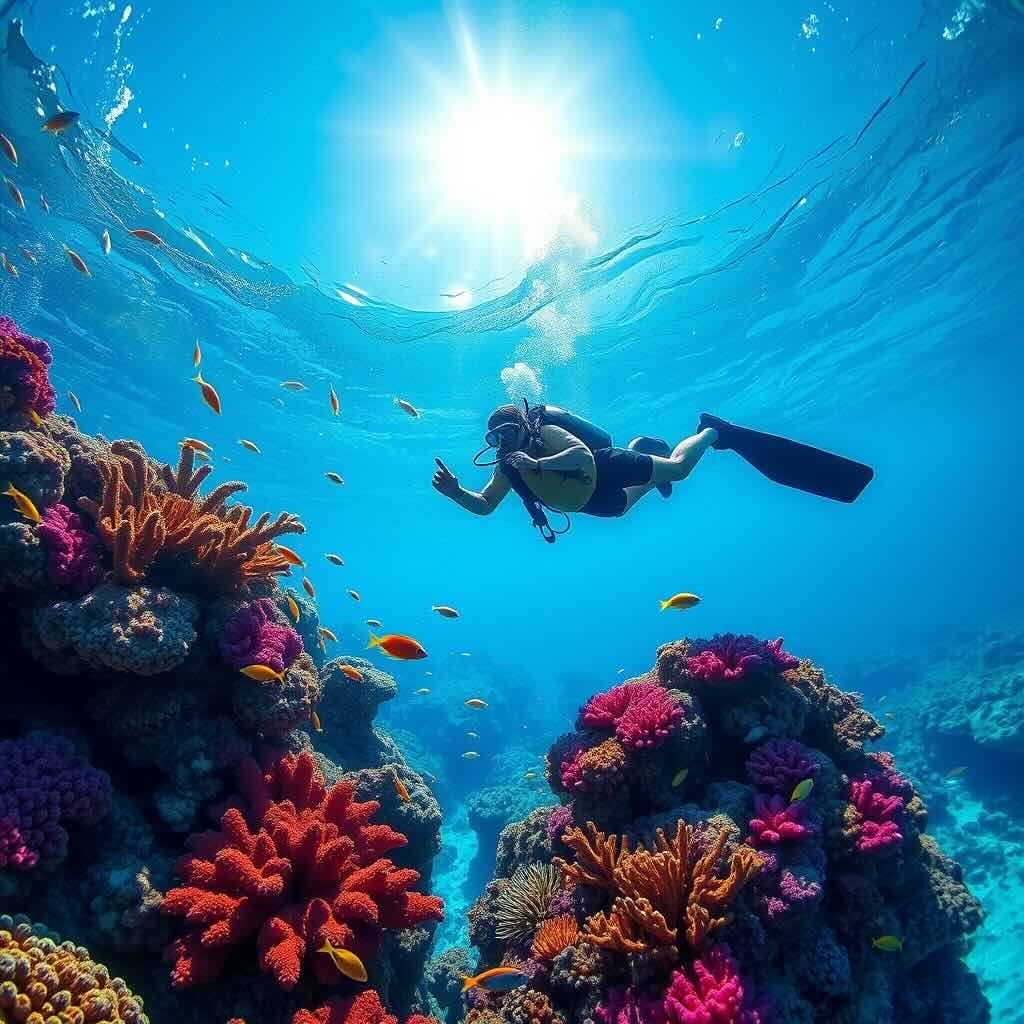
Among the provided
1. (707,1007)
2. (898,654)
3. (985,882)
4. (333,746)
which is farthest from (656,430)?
(707,1007)

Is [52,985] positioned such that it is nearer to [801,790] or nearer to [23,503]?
[23,503]

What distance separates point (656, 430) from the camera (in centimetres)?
3612

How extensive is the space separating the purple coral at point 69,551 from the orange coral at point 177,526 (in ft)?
0.45

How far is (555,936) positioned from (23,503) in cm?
524

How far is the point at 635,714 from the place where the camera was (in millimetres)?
4980

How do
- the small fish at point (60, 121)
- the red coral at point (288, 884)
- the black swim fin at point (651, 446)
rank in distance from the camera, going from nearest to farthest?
the red coral at point (288, 884), the small fish at point (60, 121), the black swim fin at point (651, 446)

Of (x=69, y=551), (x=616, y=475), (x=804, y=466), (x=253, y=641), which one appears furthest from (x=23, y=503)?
(x=804, y=466)

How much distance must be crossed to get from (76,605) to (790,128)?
18.5 metres

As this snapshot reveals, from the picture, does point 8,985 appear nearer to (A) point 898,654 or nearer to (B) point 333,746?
(B) point 333,746

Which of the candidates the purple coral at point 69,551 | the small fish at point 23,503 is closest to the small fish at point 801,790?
the purple coral at point 69,551

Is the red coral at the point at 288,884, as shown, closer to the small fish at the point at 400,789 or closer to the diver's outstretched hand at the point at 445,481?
the small fish at the point at 400,789

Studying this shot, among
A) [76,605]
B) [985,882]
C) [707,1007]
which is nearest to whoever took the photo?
[707,1007]

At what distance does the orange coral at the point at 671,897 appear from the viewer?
3479 mm

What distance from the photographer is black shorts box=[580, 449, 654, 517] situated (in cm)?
662
